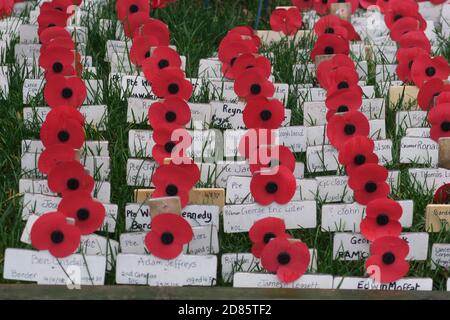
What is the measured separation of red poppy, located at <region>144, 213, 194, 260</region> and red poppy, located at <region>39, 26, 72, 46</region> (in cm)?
98

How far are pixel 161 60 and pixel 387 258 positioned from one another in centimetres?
94

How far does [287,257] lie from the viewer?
233 cm

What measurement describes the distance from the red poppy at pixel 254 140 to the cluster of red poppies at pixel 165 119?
132mm

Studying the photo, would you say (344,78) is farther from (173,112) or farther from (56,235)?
(56,235)

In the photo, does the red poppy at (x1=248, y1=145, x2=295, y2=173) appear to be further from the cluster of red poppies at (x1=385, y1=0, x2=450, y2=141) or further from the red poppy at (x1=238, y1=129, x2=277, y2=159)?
the cluster of red poppies at (x1=385, y1=0, x2=450, y2=141)

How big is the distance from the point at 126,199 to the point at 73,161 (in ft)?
0.65

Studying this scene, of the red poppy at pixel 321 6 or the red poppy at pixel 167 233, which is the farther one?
the red poppy at pixel 321 6

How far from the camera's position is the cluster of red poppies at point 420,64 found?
2.81 metres

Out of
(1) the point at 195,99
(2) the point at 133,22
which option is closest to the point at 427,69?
(1) the point at 195,99

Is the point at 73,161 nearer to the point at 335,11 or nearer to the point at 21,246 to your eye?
the point at 21,246

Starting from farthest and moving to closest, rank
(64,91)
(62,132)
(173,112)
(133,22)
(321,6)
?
(321,6)
(133,22)
(64,91)
(173,112)
(62,132)

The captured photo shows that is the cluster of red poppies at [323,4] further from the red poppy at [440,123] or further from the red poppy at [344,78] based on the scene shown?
the red poppy at [440,123]

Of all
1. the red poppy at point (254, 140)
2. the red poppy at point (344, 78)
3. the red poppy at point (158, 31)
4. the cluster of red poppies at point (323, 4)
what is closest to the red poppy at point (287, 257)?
the red poppy at point (254, 140)
